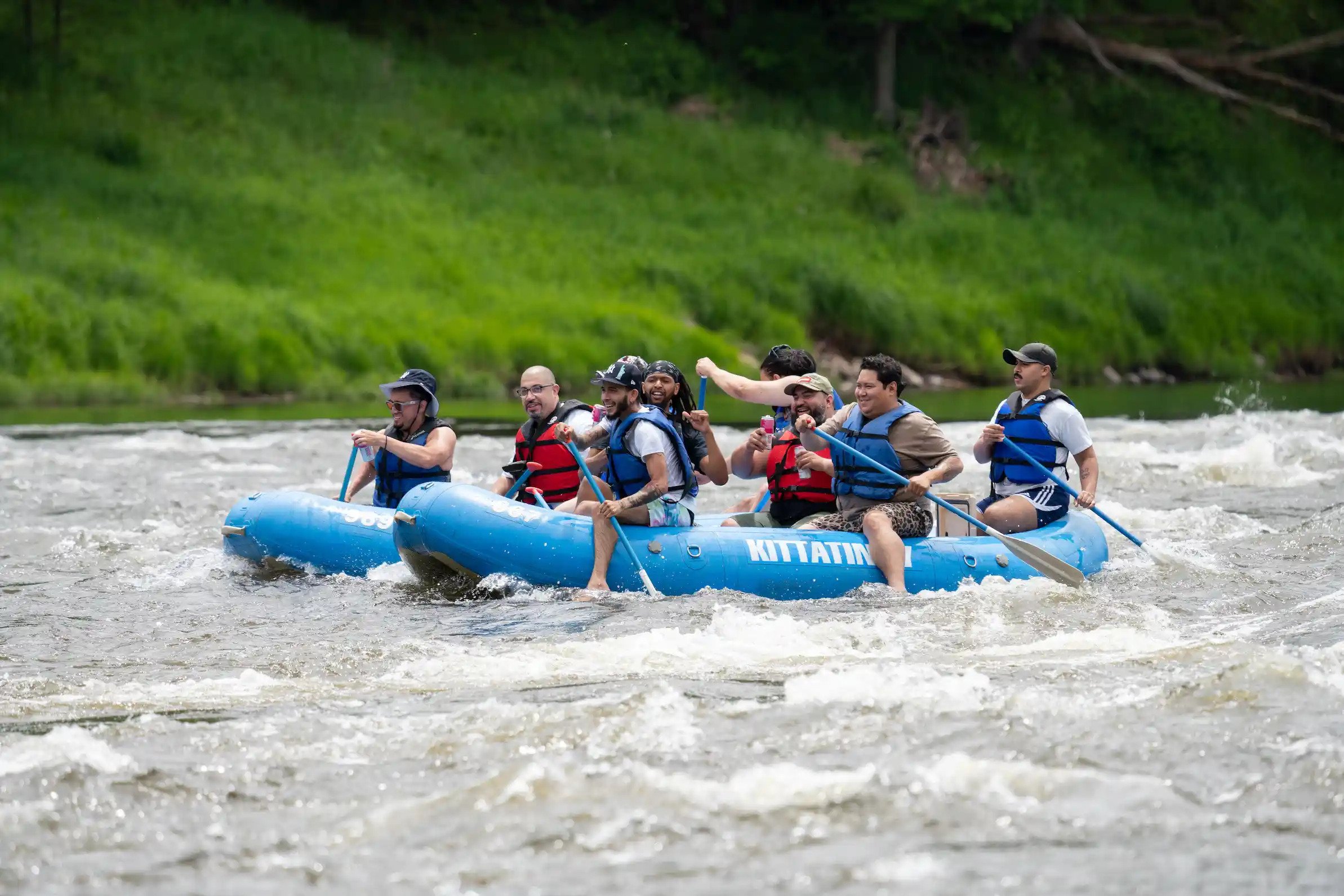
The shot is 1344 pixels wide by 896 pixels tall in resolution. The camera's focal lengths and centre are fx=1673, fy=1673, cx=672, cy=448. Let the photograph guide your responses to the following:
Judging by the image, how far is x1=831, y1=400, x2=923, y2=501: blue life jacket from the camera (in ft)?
28.2

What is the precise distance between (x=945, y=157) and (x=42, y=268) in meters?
19.6

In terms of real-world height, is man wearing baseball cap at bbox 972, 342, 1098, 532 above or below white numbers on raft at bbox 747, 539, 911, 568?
above

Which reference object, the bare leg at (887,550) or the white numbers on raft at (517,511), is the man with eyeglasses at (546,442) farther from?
the bare leg at (887,550)

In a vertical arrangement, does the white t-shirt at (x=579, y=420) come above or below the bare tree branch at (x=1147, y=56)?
below

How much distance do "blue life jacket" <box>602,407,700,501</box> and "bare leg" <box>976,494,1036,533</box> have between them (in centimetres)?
173

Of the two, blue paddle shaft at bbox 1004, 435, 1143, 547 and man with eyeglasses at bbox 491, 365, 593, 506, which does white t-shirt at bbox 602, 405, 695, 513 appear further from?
blue paddle shaft at bbox 1004, 435, 1143, 547

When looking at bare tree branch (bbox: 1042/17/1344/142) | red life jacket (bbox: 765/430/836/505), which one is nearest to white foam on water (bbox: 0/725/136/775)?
red life jacket (bbox: 765/430/836/505)

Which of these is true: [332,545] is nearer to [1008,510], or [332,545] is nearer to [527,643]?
[527,643]

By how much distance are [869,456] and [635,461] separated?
122 cm

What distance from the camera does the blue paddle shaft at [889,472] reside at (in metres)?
8.41

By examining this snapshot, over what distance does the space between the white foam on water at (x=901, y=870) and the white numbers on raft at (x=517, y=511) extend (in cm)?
427

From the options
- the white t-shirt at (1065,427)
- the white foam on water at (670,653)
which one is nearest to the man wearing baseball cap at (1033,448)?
the white t-shirt at (1065,427)

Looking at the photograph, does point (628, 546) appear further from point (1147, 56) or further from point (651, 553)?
point (1147, 56)

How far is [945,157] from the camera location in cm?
3612
